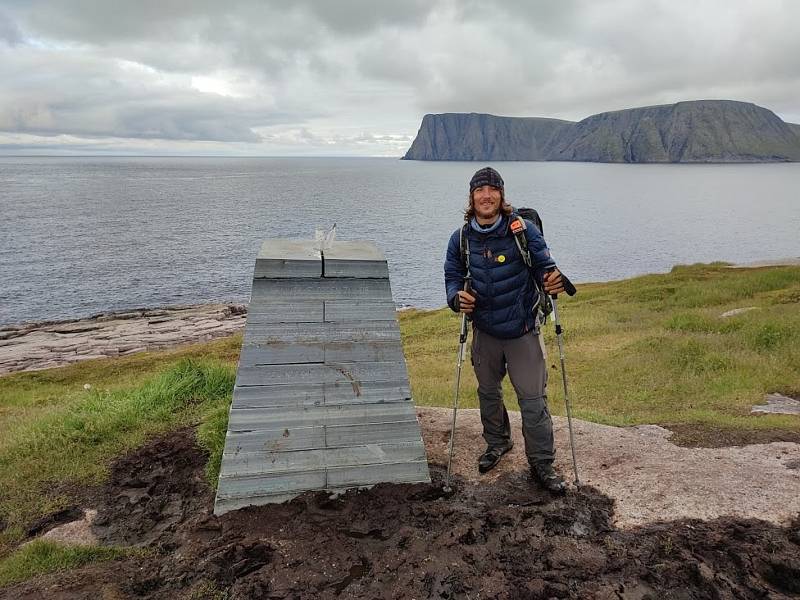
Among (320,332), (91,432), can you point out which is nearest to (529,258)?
(320,332)

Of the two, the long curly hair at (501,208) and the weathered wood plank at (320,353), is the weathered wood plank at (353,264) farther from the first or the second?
the long curly hair at (501,208)

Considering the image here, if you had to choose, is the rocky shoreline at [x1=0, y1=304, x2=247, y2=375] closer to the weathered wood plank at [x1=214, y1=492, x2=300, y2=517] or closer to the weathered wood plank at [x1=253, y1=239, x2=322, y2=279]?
the weathered wood plank at [x1=214, y1=492, x2=300, y2=517]

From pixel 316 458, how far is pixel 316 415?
46cm

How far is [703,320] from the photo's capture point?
18766 millimetres

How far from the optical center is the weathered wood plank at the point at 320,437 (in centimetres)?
630

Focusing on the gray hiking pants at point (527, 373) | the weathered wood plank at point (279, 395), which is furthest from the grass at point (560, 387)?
the gray hiking pants at point (527, 373)

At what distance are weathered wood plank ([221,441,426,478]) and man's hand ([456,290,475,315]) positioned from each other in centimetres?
160

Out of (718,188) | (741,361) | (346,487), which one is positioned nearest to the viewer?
(346,487)

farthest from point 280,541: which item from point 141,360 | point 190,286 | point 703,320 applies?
point 190,286

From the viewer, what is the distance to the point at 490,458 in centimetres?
730

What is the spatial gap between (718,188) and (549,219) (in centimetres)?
8637

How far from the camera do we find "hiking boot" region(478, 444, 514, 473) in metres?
7.19

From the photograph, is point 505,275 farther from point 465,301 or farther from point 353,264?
point 353,264

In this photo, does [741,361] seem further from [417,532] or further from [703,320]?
[417,532]
